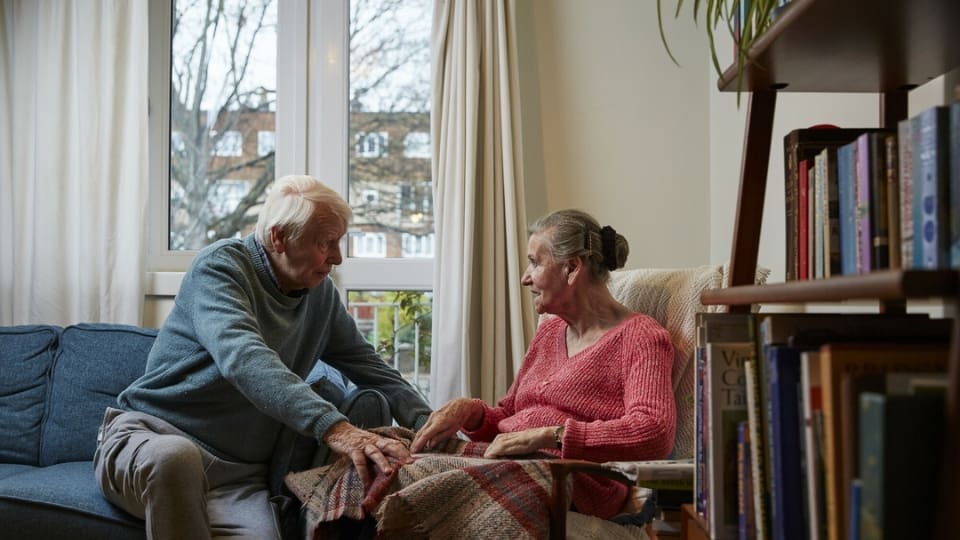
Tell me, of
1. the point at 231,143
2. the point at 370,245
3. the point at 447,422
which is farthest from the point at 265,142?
the point at 447,422

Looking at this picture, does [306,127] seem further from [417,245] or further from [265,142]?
[417,245]

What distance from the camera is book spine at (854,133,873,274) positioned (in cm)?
112

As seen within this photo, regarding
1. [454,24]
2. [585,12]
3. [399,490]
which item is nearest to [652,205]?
[585,12]

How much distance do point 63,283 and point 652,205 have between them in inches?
84.3

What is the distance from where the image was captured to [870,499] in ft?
2.84

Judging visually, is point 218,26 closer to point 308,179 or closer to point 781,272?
point 308,179

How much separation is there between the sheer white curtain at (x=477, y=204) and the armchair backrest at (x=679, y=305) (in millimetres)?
734

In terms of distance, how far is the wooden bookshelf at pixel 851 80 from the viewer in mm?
800

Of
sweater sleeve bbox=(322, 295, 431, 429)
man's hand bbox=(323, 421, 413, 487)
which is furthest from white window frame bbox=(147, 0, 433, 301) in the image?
man's hand bbox=(323, 421, 413, 487)

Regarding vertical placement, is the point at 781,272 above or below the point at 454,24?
below

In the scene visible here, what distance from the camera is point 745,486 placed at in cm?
127

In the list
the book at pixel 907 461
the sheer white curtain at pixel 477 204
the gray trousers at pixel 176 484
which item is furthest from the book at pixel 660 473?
the sheer white curtain at pixel 477 204

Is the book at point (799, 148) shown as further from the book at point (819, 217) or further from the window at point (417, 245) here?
the window at point (417, 245)

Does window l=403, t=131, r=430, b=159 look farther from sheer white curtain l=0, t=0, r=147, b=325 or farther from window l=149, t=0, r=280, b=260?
sheer white curtain l=0, t=0, r=147, b=325
